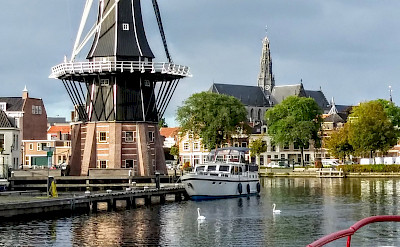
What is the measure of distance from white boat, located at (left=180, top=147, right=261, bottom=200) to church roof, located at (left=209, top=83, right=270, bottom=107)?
4476 inches

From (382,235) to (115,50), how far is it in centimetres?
4237

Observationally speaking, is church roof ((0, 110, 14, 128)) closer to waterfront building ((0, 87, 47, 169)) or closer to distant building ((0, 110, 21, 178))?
distant building ((0, 110, 21, 178))

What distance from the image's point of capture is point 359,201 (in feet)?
188

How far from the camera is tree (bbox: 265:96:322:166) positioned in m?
124

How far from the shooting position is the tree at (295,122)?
408 ft

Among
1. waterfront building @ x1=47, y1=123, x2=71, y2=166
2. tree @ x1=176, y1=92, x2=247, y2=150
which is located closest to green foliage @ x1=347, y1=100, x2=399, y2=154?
tree @ x1=176, y1=92, x2=247, y2=150

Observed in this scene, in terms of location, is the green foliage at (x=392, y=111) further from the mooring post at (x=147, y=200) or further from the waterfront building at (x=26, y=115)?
the mooring post at (x=147, y=200)

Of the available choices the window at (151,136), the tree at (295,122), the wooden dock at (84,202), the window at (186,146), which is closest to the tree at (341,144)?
the tree at (295,122)

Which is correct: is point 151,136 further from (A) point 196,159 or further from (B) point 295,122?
(A) point 196,159

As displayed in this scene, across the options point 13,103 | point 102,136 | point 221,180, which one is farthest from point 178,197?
point 13,103

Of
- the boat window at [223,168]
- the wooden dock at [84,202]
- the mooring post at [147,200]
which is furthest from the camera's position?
the boat window at [223,168]

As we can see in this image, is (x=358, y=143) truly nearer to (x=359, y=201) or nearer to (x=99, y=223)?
(x=359, y=201)

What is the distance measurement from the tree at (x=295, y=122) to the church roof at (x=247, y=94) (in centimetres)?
5134

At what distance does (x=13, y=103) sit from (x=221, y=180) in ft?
Result: 167
